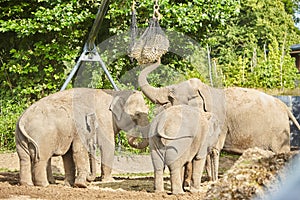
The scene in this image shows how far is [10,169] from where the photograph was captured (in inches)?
552

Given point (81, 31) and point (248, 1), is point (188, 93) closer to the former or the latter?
point (81, 31)

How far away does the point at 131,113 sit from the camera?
10.9 metres

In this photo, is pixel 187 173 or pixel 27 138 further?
pixel 187 173

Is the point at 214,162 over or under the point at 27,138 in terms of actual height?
under

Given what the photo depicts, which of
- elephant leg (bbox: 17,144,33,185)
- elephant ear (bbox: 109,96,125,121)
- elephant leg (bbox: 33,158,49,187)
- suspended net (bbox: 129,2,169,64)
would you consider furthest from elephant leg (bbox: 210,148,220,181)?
elephant leg (bbox: 17,144,33,185)

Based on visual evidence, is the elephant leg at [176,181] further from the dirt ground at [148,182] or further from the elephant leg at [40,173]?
the elephant leg at [40,173]

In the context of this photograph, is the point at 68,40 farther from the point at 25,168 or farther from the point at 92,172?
the point at 25,168

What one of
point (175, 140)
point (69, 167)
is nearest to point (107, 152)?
point (69, 167)

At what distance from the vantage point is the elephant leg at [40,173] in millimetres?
9773

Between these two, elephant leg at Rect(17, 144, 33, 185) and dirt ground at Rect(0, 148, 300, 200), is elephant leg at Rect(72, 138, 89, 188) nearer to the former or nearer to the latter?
dirt ground at Rect(0, 148, 300, 200)

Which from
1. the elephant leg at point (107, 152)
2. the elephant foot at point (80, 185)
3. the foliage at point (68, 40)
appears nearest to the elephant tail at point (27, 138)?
the elephant foot at point (80, 185)

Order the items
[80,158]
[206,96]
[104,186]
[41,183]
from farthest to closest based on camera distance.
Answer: [206,96]
[104,186]
[80,158]
[41,183]

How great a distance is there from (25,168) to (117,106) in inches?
78.6

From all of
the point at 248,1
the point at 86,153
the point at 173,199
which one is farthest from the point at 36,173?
the point at 248,1
